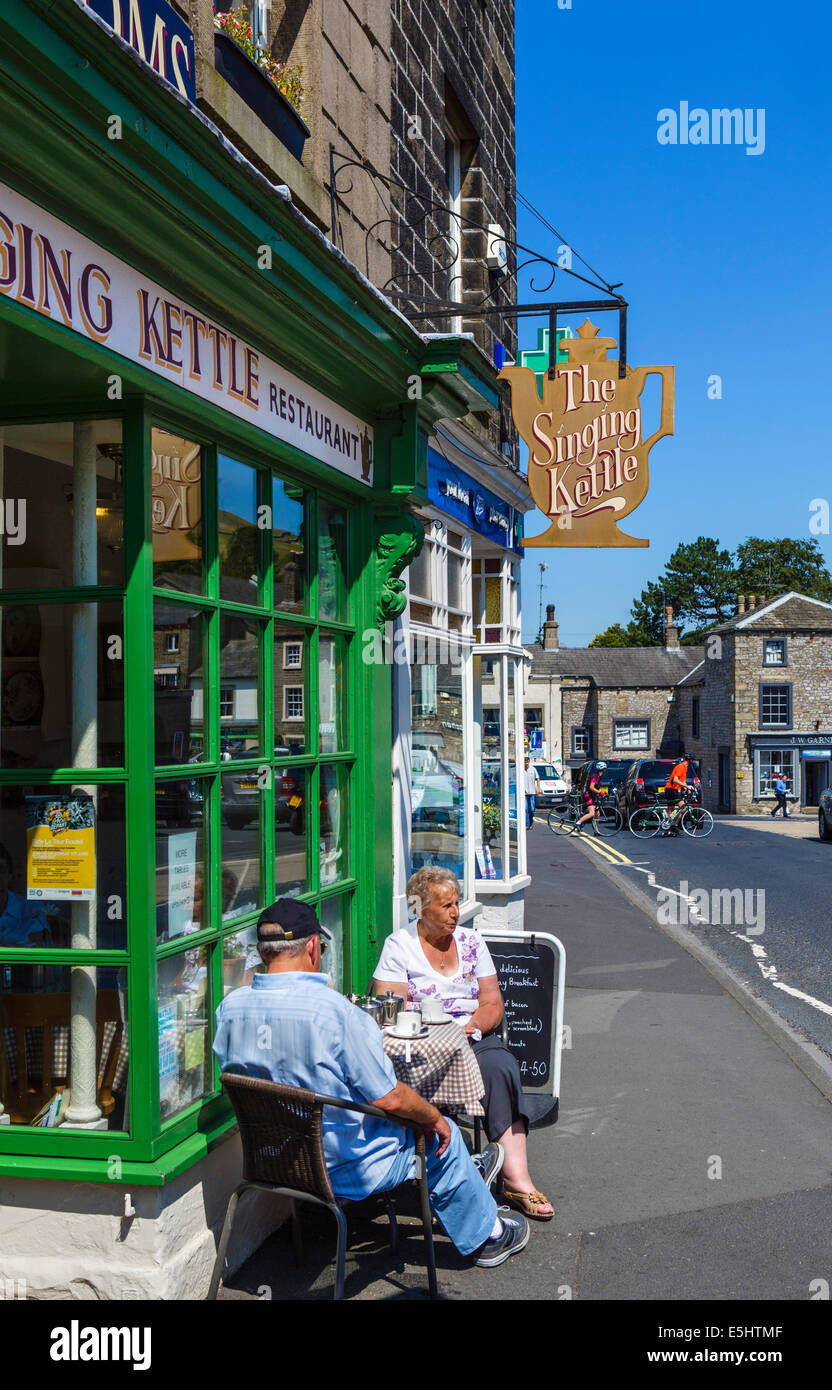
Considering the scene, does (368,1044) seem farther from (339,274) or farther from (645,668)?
(645,668)

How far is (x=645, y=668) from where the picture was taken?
204 ft

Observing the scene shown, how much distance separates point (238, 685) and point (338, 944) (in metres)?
1.79

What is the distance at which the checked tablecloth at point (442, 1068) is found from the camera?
4.38 metres

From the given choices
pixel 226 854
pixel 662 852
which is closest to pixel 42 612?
pixel 226 854

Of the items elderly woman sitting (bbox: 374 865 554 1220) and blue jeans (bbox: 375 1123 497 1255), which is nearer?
blue jeans (bbox: 375 1123 497 1255)

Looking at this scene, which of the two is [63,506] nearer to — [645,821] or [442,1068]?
[442,1068]

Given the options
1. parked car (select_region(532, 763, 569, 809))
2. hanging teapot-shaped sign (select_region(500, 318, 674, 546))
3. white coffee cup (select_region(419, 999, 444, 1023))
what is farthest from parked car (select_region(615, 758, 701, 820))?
white coffee cup (select_region(419, 999, 444, 1023))

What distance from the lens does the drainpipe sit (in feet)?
12.4

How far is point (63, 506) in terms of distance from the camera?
3867 millimetres

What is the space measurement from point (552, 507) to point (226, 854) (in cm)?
380

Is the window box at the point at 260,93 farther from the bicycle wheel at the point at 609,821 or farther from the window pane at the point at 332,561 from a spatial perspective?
the bicycle wheel at the point at 609,821

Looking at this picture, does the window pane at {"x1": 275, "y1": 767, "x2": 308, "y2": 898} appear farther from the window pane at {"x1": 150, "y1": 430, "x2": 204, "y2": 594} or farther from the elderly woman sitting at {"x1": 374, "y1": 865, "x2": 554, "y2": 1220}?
the window pane at {"x1": 150, "y1": 430, "x2": 204, "y2": 594}

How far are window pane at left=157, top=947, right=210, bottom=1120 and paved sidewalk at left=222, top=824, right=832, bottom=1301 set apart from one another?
0.69m

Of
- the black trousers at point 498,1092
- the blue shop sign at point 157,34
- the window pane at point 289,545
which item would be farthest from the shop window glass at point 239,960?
the blue shop sign at point 157,34
